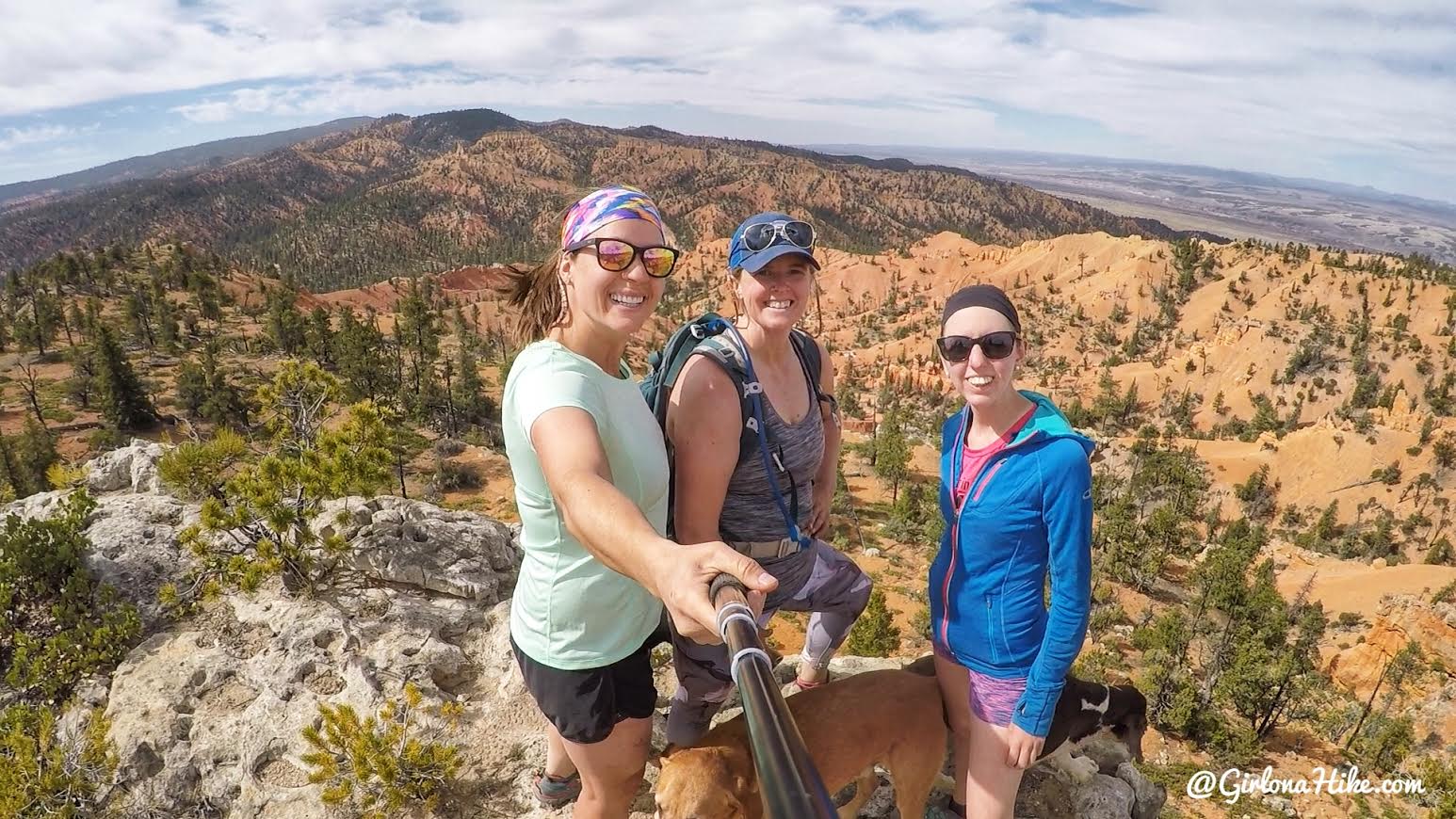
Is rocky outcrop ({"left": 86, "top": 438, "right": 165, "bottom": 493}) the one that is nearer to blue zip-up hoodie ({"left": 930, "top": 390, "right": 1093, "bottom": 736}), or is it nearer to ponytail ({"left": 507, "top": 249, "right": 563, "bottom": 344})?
ponytail ({"left": 507, "top": 249, "right": 563, "bottom": 344})

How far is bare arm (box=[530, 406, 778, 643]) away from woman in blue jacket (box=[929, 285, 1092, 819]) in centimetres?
164

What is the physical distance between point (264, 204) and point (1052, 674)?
217660 millimetres

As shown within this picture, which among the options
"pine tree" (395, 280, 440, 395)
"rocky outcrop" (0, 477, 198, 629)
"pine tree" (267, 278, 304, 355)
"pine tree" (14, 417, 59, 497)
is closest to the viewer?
"rocky outcrop" (0, 477, 198, 629)

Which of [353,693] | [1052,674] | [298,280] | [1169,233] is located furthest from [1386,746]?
[1169,233]

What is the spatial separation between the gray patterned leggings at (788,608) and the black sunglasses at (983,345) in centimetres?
121

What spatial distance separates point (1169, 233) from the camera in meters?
177

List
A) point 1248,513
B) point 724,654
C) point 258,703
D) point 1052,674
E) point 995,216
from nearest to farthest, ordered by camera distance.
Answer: point 1052,674 < point 724,654 < point 258,703 < point 1248,513 < point 995,216

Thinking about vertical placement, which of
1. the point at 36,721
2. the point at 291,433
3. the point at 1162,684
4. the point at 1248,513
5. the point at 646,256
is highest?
the point at 646,256

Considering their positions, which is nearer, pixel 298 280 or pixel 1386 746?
pixel 1386 746

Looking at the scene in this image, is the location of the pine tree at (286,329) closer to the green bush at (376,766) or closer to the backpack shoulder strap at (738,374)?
the green bush at (376,766)

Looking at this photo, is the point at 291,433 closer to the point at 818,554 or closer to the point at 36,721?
the point at 36,721

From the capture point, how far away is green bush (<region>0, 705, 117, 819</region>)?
4.21 m

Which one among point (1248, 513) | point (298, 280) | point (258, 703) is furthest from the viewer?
point (298, 280)

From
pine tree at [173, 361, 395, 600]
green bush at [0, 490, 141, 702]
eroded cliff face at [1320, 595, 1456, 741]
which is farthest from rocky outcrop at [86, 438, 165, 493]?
eroded cliff face at [1320, 595, 1456, 741]
